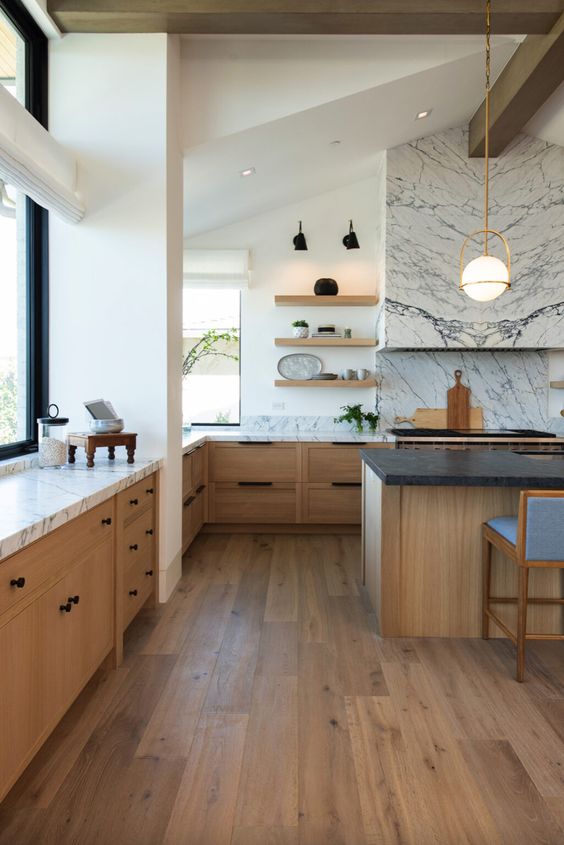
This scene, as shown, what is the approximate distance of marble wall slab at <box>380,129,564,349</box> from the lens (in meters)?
4.48

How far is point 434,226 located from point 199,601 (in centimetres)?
347

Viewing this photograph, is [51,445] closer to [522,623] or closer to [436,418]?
[522,623]

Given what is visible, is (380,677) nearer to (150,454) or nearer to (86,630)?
(86,630)

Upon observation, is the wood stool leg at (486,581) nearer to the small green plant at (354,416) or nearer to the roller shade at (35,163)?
the small green plant at (354,416)

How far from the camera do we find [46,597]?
5.25 ft

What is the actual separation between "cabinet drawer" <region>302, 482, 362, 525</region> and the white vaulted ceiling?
2.50 m

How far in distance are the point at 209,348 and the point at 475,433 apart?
8.33 ft

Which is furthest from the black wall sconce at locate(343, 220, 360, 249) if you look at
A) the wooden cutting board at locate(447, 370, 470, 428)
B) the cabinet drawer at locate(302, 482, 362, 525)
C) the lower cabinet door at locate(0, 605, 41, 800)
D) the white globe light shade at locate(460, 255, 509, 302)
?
the lower cabinet door at locate(0, 605, 41, 800)

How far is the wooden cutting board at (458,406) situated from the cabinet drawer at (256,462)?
1530 millimetres

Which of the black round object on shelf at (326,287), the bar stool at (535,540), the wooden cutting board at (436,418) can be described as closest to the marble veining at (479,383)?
the wooden cutting board at (436,418)

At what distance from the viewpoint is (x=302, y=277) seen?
507cm

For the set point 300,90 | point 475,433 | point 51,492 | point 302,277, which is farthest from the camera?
point 302,277

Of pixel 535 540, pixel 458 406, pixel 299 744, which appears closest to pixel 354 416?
pixel 458 406

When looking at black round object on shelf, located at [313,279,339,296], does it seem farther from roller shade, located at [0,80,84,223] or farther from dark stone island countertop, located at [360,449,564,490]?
roller shade, located at [0,80,84,223]
